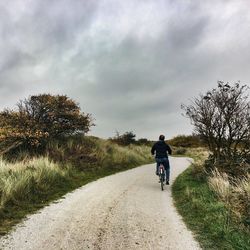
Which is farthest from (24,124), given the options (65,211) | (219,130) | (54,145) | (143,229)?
(143,229)

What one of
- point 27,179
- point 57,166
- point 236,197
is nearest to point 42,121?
point 57,166

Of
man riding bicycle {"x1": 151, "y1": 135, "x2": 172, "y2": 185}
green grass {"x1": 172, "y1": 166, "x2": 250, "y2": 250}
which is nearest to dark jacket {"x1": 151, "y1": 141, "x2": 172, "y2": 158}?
man riding bicycle {"x1": 151, "y1": 135, "x2": 172, "y2": 185}

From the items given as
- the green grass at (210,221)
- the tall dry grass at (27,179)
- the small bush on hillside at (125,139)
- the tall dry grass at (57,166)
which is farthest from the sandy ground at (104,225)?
the small bush on hillside at (125,139)

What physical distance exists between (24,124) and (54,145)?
2203 mm

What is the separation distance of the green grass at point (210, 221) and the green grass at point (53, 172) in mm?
4135

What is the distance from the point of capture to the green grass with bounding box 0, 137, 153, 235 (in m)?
11.1

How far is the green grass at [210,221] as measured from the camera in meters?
7.89

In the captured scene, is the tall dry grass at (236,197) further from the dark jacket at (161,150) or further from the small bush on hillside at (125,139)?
the small bush on hillside at (125,139)

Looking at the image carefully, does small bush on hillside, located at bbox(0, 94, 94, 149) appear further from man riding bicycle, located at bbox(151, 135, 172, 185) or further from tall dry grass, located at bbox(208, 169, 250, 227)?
tall dry grass, located at bbox(208, 169, 250, 227)

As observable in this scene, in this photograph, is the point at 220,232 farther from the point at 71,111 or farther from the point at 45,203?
the point at 71,111

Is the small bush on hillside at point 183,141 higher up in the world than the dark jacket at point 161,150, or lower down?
higher up

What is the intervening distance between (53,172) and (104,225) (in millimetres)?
7216

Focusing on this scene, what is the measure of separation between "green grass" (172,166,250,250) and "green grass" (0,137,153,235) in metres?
4.14

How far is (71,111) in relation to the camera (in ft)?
83.8
